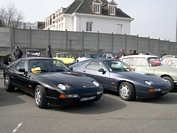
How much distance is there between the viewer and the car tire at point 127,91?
6.30 metres

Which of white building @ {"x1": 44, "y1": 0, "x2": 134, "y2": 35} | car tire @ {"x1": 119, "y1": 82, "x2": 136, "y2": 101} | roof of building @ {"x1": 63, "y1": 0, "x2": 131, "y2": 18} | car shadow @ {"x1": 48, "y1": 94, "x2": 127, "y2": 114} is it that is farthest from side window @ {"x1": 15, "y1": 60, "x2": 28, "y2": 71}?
roof of building @ {"x1": 63, "y1": 0, "x2": 131, "y2": 18}

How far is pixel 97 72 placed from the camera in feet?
24.6

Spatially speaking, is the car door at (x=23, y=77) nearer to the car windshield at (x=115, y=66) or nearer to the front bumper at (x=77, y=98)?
the front bumper at (x=77, y=98)

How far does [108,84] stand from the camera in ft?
23.2

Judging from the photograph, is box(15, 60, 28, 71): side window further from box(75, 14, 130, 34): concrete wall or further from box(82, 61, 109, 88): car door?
box(75, 14, 130, 34): concrete wall

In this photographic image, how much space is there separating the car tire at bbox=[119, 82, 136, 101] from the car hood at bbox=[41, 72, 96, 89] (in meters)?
1.37

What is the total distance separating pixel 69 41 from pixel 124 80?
21.9 meters

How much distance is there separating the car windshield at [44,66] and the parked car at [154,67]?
3946 millimetres

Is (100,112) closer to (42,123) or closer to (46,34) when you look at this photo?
(42,123)

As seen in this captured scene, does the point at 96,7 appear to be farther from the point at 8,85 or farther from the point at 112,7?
the point at 8,85

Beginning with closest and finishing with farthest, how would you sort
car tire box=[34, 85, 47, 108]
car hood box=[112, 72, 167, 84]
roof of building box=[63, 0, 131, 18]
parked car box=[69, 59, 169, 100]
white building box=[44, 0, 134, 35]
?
1. car tire box=[34, 85, 47, 108]
2. parked car box=[69, 59, 169, 100]
3. car hood box=[112, 72, 167, 84]
4. white building box=[44, 0, 134, 35]
5. roof of building box=[63, 0, 131, 18]

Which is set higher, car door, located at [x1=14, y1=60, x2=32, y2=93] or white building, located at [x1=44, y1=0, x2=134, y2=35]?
white building, located at [x1=44, y1=0, x2=134, y2=35]

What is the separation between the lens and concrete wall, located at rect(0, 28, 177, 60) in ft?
81.5

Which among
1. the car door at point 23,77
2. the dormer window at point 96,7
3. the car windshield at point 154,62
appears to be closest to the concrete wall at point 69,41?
the dormer window at point 96,7
